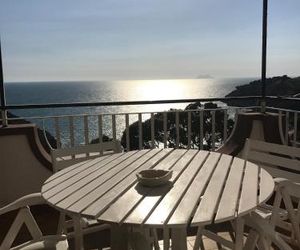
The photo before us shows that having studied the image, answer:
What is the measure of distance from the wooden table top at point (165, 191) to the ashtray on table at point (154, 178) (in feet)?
0.12

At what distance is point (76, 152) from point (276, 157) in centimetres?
145

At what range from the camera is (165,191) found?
1677 millimetres

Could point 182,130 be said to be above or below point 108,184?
below

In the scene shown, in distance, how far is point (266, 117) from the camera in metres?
4.12

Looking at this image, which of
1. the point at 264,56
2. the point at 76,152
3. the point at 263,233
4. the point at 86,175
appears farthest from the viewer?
the point at 264,56

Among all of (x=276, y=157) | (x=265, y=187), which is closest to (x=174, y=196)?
(x=265, y=187)

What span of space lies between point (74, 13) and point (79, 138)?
3799 millimetres

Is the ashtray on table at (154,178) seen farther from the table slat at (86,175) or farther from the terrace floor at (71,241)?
the terrace floor at (71,241)

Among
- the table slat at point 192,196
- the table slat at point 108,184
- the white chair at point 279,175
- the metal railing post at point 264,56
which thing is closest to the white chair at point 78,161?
the table slat at point 108,184

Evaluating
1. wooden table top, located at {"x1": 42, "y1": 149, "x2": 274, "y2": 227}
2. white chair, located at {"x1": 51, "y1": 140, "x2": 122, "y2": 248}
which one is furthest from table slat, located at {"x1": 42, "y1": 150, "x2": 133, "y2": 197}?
white chair, located at {"x1": 51, "y1": 140, "x2": 122, "y2": 248}

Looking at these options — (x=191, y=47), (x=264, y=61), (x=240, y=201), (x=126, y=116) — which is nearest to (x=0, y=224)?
(x=126, y=116)

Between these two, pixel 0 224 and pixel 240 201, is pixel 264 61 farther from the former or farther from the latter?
pixel 0 224

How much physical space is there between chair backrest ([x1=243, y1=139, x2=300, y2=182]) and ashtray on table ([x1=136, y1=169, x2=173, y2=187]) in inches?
38.8

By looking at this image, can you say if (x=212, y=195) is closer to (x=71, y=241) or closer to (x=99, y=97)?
(x=71, y=241)
